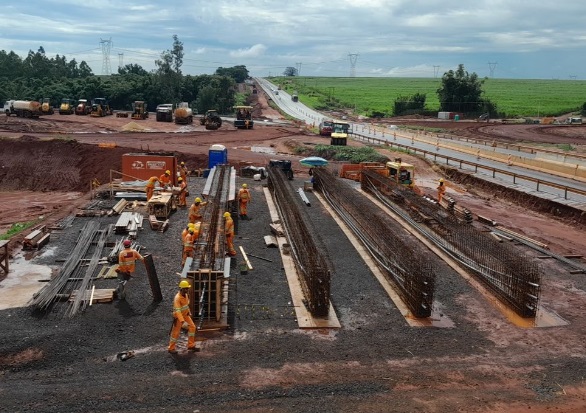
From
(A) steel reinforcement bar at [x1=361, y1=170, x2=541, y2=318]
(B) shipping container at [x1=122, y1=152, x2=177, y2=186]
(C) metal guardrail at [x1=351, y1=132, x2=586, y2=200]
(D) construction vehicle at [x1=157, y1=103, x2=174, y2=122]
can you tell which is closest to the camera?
(A) steel reinforcement bar at [x1=361, y1=170, x2=541, y2=318]

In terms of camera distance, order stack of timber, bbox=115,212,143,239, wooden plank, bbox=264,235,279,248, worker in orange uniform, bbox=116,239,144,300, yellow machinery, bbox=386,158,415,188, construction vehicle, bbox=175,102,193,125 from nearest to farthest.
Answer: worker in orange uniform, bbox=116,239,144,300 → wooden plank, bbox=264,235,279,248 → stack of timber, bbox=115,212,143,239 → yellow machinery, bbox=386,158,415,188 → construction vehicle, bbox=175,102,193,125

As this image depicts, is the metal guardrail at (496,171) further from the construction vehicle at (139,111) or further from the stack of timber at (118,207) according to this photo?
the construction vehicle at (139,111)

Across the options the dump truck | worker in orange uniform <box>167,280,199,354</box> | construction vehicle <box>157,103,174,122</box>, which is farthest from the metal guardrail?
the dump truck

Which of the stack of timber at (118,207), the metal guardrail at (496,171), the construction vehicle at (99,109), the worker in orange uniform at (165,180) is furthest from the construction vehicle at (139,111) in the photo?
the stack of timber at (118,207)

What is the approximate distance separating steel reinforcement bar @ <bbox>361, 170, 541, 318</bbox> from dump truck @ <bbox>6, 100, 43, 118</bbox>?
154 feet

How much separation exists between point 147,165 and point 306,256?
1350 centimetres

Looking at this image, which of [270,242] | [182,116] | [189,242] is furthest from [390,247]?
[182,116]

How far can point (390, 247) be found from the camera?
1642 centimetres

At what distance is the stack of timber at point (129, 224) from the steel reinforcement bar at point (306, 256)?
524 centimetres

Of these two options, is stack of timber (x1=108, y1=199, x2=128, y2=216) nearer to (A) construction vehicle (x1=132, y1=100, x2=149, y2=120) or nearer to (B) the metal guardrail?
(B) the metal guardrail

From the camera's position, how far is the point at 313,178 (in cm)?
2886

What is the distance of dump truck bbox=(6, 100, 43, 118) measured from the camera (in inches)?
2301

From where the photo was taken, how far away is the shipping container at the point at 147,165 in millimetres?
25547

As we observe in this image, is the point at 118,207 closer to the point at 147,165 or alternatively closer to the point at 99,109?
the point at 147,165
